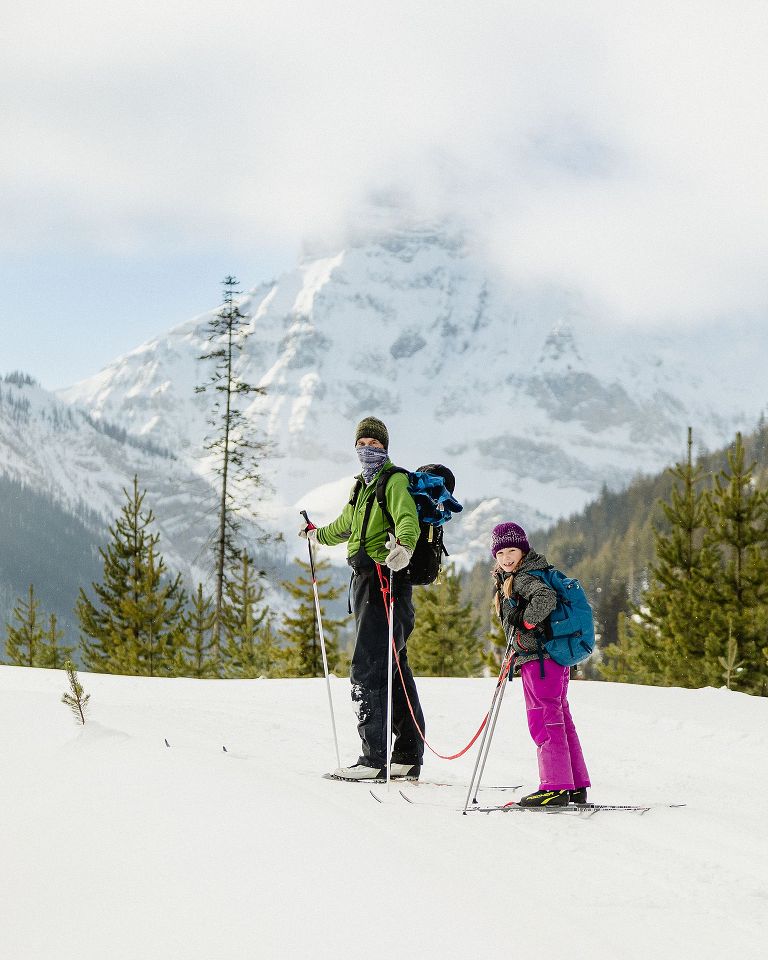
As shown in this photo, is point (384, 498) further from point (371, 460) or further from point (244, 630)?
point (244, 630)

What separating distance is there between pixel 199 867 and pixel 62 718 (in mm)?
3647

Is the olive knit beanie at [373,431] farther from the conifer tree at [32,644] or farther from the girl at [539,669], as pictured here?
the conifer tree at [32,644]

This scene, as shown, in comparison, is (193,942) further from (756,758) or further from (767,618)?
(767,618)

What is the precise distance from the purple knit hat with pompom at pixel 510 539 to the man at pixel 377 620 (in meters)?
0.58

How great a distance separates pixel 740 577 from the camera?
711 inches

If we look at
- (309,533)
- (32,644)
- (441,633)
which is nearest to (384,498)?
(309,533)

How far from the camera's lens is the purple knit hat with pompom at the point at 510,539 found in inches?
211

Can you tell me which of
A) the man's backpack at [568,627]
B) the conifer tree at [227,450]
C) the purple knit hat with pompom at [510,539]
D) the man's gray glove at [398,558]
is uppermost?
the conifer tree at [227,450]

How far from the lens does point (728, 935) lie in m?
3.21

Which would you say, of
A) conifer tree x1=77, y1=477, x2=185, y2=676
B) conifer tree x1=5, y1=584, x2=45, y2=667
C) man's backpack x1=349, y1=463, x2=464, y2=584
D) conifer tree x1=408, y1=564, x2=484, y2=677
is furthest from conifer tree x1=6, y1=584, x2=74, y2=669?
man's backpack x1=349, y1=463, x2=464, y2=584

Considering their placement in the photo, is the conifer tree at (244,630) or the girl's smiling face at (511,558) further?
the conifer tree at (244,630)

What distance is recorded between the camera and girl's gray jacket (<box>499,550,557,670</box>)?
5.05 m

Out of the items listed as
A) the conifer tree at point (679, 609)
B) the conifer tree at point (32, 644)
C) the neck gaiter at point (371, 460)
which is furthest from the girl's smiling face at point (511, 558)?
the conifer tree at point (32, 644)

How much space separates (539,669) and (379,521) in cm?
149
